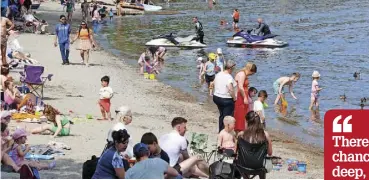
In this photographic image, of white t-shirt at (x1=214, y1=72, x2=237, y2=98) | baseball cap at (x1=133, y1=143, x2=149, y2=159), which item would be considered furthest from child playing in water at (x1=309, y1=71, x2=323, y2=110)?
baseball cap at (x1=133, y1=143, x2=149, y2=159)

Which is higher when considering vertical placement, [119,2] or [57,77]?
[119,2]

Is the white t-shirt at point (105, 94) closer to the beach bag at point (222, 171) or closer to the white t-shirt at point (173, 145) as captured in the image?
the white t-shirt at point (173, 145)

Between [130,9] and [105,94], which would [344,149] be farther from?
[130,9]

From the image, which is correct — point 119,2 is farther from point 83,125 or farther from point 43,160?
point 43,160

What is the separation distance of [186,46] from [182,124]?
26.7 m

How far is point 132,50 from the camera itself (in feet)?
124

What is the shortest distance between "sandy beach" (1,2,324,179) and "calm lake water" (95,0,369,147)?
125 centimetres

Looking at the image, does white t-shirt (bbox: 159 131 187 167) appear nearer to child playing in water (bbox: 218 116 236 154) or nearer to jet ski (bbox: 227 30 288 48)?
child playing in water (bbox: 218 116 236 154)

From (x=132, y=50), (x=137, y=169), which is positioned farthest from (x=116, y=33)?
(x=137, y=169)

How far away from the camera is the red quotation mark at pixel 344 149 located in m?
9.33

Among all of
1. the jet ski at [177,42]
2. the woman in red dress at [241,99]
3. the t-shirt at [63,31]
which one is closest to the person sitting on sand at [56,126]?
the woman in red dress at [241,99]

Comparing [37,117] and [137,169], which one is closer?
[137,169]

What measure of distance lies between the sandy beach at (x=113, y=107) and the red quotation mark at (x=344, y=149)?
3927mm

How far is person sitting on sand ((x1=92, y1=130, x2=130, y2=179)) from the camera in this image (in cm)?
1023
